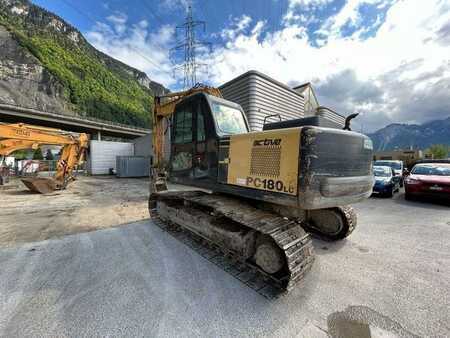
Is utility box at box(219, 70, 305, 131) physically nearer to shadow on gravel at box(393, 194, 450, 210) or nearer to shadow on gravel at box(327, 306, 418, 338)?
shadow on gravel at box(393, 194, 450, 210)

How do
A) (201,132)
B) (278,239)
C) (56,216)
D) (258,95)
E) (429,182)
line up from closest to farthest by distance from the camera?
(278,239) → (201,132) → (56,216) → (429,182) → (258,95)

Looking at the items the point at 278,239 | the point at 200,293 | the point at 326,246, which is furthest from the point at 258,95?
the point at 200,293

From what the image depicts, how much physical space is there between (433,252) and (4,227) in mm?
9437

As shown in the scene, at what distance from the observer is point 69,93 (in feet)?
242

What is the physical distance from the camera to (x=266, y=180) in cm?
280

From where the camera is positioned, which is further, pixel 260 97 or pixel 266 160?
pixel 260 97

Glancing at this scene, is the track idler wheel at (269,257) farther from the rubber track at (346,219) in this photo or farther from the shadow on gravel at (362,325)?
the rubber track at (346,219)

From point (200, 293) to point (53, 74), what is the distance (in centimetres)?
9679

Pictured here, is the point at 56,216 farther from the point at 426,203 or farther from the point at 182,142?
the point at 426,203

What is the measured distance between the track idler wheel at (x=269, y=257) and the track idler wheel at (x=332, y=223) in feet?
6.81

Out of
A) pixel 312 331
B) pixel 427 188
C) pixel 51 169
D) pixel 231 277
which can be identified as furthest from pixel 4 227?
pixel 51 169

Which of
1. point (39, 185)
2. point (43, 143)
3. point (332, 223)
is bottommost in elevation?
point (39, 185)

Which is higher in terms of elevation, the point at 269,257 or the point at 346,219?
the point at 346,219

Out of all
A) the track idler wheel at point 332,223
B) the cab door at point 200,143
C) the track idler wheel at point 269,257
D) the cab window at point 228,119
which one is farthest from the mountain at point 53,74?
the track idler wheel at point 269,257
